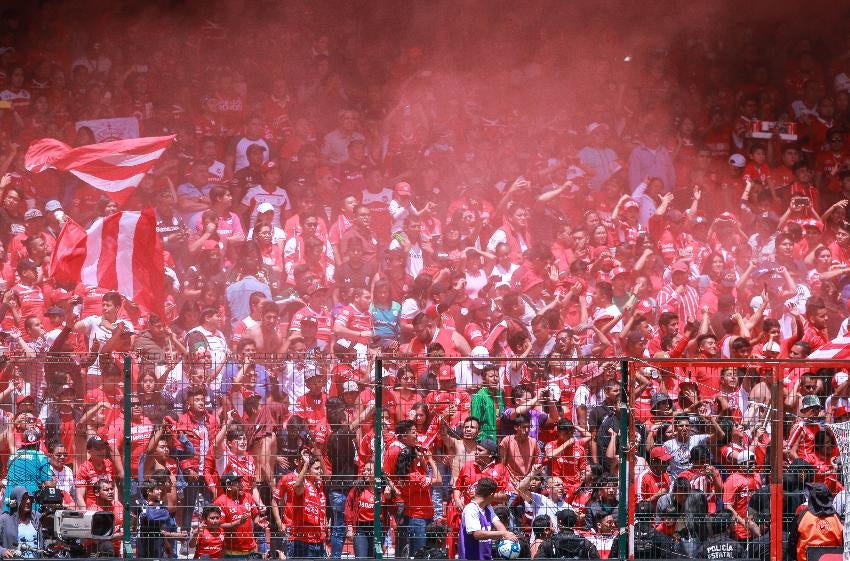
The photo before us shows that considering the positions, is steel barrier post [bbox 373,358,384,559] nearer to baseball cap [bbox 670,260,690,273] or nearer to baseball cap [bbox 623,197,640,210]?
baseball cap [bbox 670,260,690,273]

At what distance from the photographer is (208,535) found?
9.55 metres

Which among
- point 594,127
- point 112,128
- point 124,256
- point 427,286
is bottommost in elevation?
point 427,286

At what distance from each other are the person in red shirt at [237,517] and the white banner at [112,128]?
506 centimetres

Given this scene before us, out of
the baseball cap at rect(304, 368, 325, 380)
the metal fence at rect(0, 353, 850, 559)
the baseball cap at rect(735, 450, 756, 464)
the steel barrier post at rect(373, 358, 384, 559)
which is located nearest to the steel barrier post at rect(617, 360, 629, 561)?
the metal fence at rect(0, 353, 850, 559)

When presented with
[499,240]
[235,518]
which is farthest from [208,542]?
[499,240]

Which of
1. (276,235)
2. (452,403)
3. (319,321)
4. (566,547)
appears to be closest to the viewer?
(566,547)

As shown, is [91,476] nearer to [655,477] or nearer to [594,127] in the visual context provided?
[655,477]

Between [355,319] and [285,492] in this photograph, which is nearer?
[285,492]

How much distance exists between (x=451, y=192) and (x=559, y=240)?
1279 millimetres

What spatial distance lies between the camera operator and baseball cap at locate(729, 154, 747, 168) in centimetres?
858

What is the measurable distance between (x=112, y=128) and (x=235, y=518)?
542 centimetres

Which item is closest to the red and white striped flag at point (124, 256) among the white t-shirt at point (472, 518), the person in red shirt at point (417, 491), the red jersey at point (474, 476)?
the person in red shirt at point (417, 491)

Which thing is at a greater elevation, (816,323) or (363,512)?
(816,323)


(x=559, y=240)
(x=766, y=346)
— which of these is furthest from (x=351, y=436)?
(x=766, y=346)
